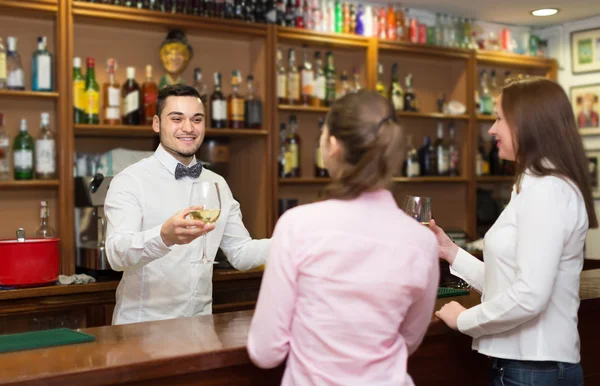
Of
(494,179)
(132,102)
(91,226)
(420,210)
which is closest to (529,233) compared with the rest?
(420,210)

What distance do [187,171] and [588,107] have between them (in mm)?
3884

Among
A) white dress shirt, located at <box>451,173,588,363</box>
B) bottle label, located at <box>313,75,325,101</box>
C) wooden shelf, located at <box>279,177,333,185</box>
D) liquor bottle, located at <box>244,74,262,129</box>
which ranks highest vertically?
bottle label, located at <box>313,75,325,101</box>

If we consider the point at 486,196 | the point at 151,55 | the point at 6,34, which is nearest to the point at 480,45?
the point at 486,196

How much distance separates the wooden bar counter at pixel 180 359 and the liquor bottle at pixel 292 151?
227 cm

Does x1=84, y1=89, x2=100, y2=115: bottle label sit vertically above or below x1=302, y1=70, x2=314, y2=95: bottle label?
below

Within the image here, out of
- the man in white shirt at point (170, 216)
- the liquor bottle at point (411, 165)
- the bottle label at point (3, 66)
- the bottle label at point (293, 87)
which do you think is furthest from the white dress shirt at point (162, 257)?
the liquor bottle at point (411, 165)

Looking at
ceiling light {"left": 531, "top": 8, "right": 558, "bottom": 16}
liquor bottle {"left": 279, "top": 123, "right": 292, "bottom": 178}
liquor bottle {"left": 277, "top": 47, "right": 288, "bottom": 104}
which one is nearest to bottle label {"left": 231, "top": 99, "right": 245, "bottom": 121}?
liquor bottle {"left": 277, "top": 47, "right": 288, "bottom": 104}

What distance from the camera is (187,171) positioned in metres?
2.64

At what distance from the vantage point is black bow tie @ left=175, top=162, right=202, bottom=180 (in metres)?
2.63

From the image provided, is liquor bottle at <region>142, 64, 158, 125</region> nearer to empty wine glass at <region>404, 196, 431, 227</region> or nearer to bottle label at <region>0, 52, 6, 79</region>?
bottle label at <region>0, 52, 6, 79</region>

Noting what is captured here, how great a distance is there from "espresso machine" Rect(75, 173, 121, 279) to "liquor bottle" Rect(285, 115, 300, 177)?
4.22 feet

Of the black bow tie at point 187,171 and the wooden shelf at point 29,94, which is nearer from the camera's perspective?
the black bow tie at point 187,171

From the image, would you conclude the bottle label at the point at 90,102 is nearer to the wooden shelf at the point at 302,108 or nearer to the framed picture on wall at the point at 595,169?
the wooden shelf at the point at 302,108

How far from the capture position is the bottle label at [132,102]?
3.84 m
